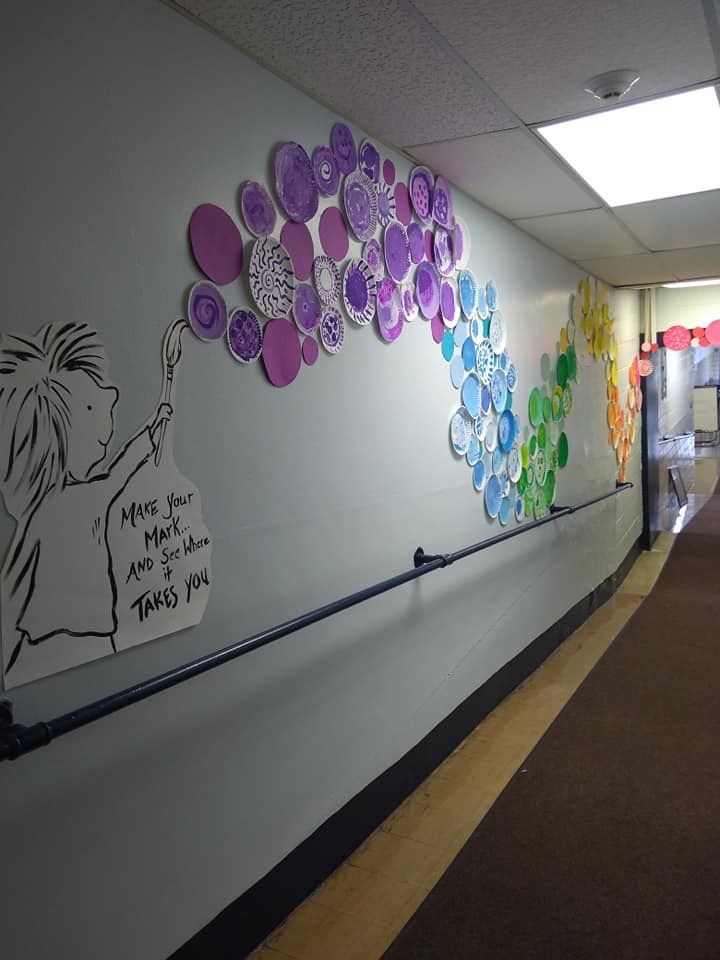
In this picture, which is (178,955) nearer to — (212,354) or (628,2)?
(212,354)

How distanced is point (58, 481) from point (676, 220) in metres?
3.15

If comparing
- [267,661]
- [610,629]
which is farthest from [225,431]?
[610,629]

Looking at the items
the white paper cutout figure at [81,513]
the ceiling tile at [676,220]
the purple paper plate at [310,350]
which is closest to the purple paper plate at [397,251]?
the purple paper plate at [310,350]

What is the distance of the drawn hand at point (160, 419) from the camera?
155 centimetres

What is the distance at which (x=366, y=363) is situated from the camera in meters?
2.28

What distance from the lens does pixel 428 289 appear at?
8.57ft

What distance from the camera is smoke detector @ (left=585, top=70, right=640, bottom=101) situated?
1.92 metres

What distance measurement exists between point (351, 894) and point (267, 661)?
746mm

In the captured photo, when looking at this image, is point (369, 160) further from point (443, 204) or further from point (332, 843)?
point (332, 843)

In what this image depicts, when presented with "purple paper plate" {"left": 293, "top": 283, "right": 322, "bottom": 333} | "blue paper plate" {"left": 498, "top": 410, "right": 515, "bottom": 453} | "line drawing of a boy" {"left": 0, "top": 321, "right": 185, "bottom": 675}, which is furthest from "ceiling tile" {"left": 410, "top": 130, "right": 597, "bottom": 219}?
"line drawing of a boy" {"left": 0, "top": 321, "right": 185, "bottom": 675}

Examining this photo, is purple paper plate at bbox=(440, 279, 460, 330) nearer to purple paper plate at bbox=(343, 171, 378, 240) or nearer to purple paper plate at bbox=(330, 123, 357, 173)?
purple paper plate at bbox=(343, 171, 378, 240)

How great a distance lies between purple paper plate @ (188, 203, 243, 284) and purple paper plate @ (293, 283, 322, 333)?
213 millimetres

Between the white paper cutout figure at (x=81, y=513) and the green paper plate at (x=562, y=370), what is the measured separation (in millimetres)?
2879

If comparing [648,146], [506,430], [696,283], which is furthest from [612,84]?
[696,283]
